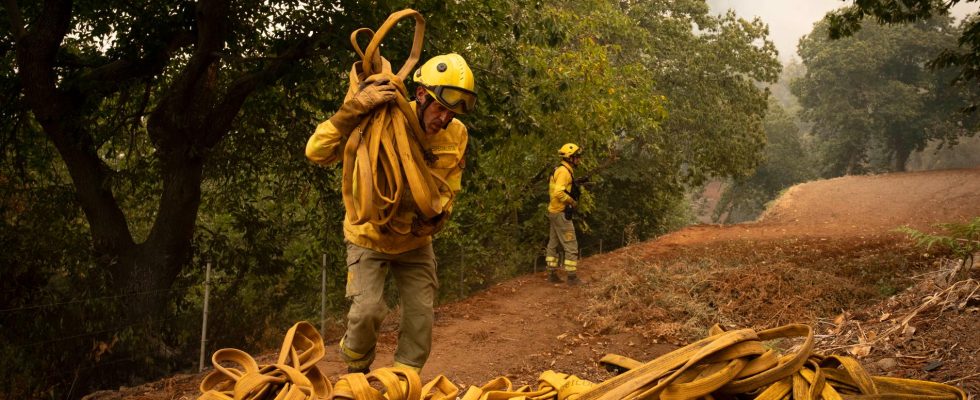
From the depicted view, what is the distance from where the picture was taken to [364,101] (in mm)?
3566

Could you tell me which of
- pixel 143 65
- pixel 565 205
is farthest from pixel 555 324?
pixel 143 65

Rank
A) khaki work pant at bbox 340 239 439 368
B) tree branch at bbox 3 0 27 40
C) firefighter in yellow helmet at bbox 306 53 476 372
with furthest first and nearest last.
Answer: tree branch at bbox 3 0 27 40, khaki work pant at bbox 340 239 439 368, firefighter in yellow helmet at bbox 306 53 476 372

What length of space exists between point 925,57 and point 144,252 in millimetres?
46348

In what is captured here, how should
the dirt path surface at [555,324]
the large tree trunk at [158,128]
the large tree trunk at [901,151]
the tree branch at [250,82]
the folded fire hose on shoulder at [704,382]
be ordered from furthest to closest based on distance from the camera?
the large tree trunk at [901,151] < the tree branch at [250,82] < the large tree trunk at [158,128] < the dirt path surface at [555,324] < the folded fire hose on shoulder at [704,382]

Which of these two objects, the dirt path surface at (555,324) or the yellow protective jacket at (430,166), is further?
the dirt path surface at (555,324)

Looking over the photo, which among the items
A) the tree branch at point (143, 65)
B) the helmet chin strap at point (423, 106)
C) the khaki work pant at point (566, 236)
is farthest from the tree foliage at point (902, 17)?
the tree branch at point (143, 65)

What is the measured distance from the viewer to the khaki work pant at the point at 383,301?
4.22m

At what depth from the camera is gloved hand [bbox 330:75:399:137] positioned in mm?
3568

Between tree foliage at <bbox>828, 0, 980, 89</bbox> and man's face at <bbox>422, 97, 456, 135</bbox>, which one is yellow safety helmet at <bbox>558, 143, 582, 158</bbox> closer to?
tree foliage at <bbox>828, 0, 980, 89</bbox>

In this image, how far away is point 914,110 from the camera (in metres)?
42.5

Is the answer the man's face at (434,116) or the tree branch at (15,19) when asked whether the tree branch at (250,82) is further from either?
the man's face at (434,116)

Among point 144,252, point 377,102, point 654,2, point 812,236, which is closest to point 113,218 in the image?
point 144,252

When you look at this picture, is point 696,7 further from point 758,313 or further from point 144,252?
point 144,252

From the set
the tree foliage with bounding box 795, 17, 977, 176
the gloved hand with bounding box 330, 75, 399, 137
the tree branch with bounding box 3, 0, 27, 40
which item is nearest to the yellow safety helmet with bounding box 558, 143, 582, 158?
the tree branch with bounding box 3, 0, 27, 40
